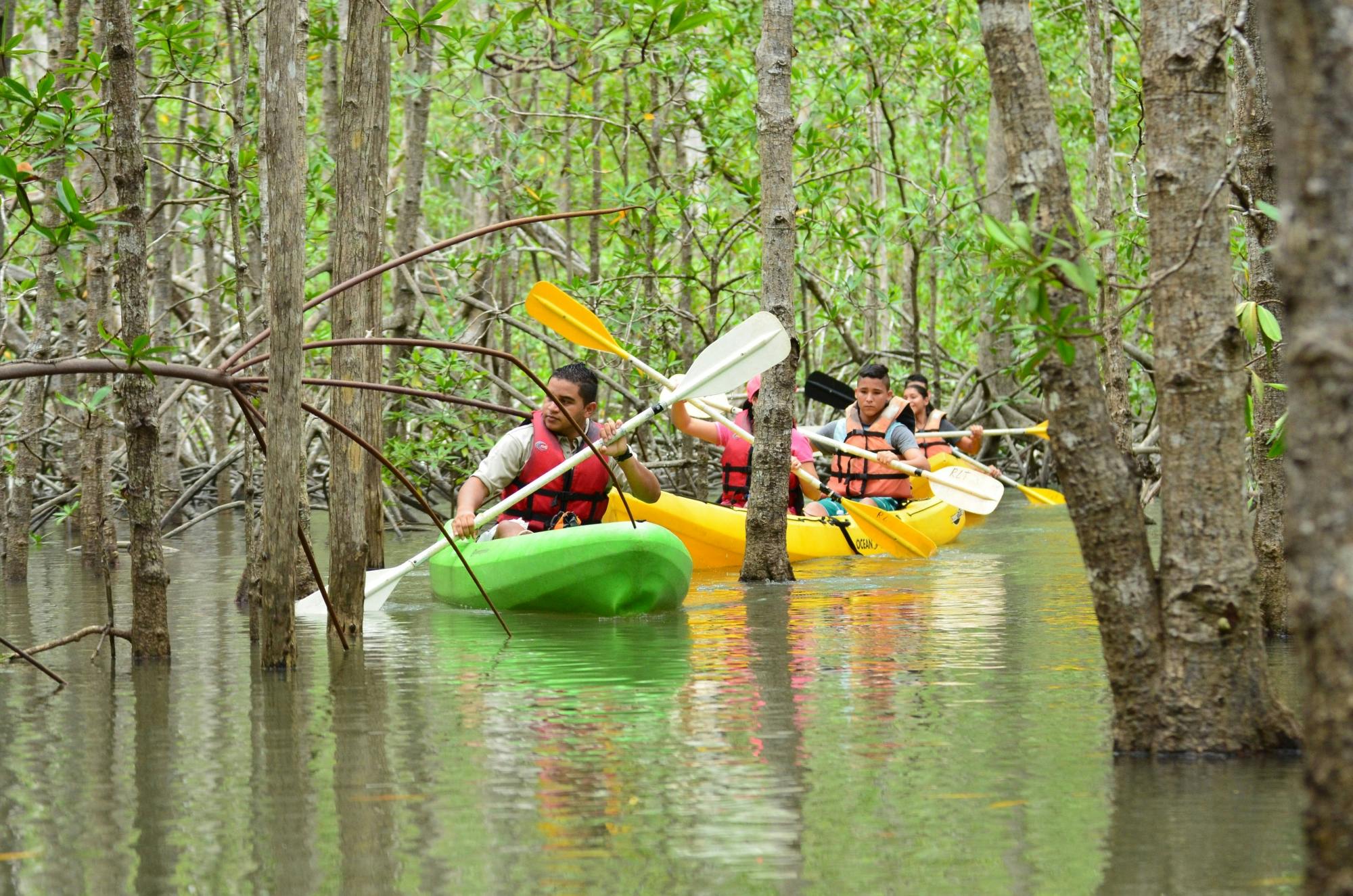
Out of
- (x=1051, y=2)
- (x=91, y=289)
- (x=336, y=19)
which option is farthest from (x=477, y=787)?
(x=1051, y=2)

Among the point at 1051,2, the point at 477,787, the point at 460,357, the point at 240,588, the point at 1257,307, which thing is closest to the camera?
the point at 477,787

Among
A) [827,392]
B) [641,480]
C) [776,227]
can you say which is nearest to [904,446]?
[827,392]

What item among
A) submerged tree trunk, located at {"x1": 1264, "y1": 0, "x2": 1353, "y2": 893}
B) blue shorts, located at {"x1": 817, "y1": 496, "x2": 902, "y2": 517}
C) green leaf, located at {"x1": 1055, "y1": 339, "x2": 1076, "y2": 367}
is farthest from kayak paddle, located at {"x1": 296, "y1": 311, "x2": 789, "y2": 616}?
submerged tree trunk, located at {"x1": 1264, "y1": 0, "x2": 1353, "y2": 893}

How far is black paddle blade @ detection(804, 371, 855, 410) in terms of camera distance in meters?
12.1

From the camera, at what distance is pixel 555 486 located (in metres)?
8.02

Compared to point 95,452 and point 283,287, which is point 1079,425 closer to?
point 283,287

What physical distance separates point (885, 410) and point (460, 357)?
2.86 metres

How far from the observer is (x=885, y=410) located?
1128cm

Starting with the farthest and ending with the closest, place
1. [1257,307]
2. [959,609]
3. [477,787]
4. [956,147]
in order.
Result: [956,147] → [959,609] → [1257,307] → [477,787]

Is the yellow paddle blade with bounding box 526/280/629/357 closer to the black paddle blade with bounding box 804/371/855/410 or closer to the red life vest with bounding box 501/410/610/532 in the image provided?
the red life vest with bounding box 501/410/610/532

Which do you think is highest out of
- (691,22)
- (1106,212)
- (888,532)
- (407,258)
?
(691,22)

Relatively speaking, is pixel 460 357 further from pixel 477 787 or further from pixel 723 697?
pixel 477 787

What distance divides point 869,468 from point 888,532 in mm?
1114

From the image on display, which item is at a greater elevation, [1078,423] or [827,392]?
[827,392]
